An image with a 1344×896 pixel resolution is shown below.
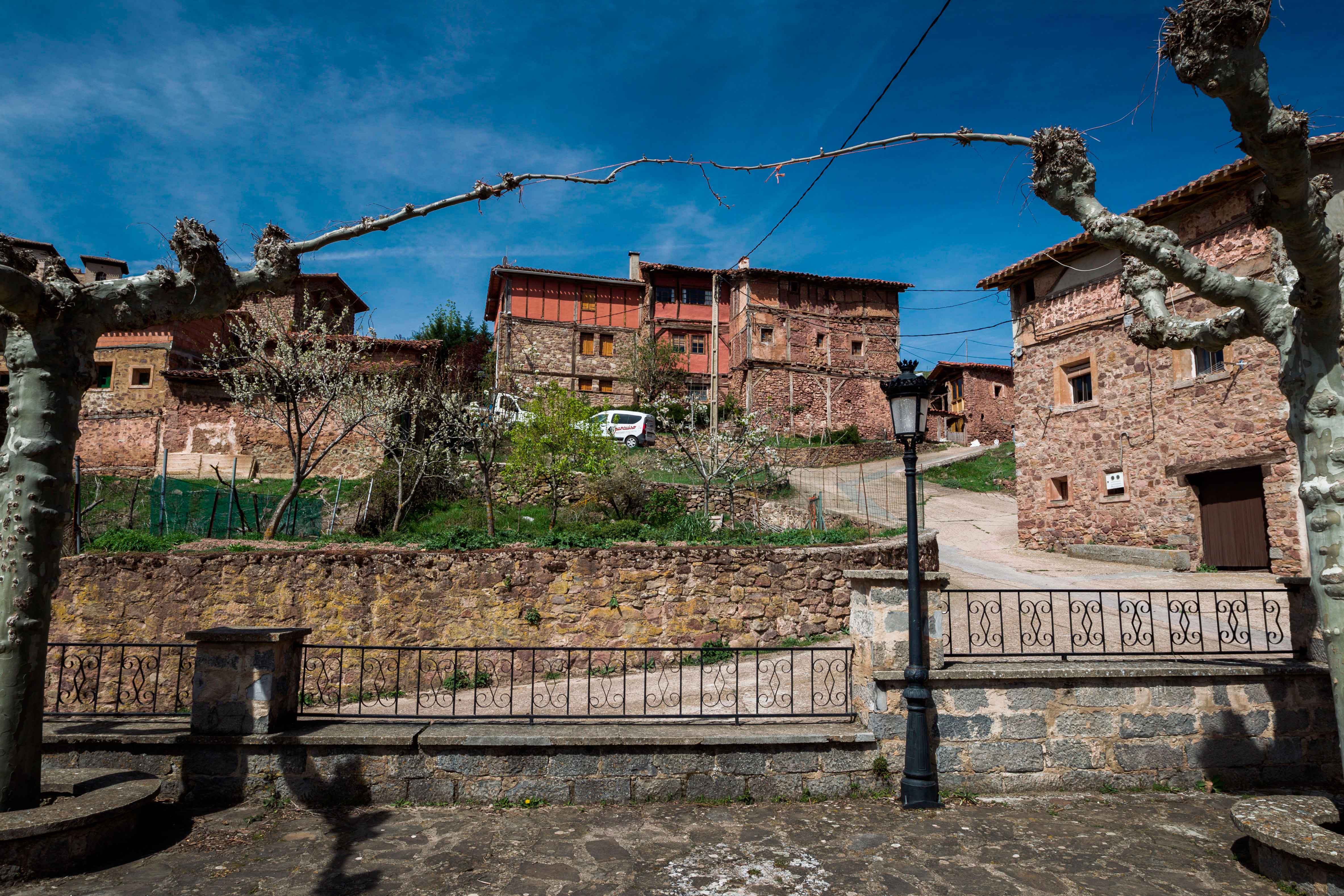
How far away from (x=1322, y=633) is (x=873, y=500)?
16.3 meters

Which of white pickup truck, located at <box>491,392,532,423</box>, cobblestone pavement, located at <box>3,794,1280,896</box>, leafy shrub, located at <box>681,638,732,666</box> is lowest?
cobblestone pavement, located at <box>3,794,1280,896</box>

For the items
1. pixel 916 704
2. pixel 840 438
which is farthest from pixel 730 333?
pixel 916 704

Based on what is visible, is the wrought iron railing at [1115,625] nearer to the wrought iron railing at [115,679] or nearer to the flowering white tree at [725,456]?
the flowering white tree at [725,456]

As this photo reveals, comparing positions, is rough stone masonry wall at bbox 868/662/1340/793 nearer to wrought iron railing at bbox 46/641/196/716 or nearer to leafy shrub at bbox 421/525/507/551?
leafy shrub at bbox 421/525/507/551

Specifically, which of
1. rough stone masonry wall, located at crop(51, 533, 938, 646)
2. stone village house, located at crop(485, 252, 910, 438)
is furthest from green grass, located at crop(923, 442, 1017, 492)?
rough stone masonry wall, located at crop(51, 533, 938, 646)

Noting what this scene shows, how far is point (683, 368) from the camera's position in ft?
113

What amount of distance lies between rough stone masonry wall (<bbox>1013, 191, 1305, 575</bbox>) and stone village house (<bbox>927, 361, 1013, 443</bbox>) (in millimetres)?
19101

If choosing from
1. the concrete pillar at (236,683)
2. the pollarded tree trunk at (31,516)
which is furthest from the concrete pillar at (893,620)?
the pollarded tree trunk at (31,516)

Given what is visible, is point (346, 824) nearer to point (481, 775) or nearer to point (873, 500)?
point (481, 775)

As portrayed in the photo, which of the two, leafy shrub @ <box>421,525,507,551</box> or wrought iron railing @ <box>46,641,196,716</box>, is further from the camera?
leafy shrub @ <box>421,525,507,551</box>

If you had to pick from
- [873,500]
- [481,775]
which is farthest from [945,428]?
[481,775]

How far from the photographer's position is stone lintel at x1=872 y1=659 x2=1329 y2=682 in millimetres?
5980

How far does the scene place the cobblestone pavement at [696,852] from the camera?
439 cm

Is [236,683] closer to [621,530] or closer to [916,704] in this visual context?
[916,704]
